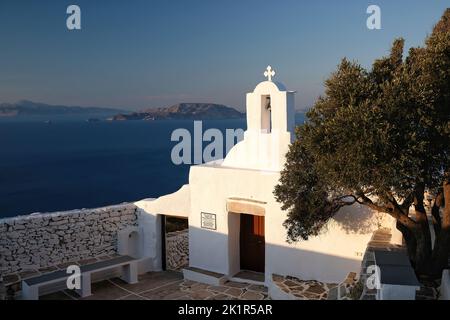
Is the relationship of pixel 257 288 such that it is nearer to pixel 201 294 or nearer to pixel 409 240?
pixel 201 294

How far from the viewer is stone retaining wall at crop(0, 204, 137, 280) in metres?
10.4

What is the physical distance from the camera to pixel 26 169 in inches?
2318

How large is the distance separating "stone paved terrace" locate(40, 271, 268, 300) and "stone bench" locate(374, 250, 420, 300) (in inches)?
169

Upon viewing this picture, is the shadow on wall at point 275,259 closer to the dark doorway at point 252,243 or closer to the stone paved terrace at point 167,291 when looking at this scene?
the dark doorway at point 252,243

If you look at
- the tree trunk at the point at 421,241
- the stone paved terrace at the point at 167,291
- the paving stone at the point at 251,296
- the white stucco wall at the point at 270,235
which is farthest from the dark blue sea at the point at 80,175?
the tree trunk at the point at 421,241

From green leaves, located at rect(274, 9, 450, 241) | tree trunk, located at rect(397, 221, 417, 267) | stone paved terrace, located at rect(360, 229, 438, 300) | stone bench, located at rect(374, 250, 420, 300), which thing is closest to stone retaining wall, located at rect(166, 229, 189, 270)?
stone paved terrace, located at rect(360, 229, 438, 300)

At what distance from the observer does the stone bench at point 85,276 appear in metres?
9.47

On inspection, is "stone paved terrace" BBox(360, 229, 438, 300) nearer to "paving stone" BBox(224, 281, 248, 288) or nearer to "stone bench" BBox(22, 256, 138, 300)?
"paving stone" BBox(224, 281, 248, 288)

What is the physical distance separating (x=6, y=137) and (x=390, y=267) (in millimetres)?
108764

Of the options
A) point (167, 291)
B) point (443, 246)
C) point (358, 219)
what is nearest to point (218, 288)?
point (167, 291)

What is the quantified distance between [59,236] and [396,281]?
29.1 feet

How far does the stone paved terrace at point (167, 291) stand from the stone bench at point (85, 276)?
0.22 meters

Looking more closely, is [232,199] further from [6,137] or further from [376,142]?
[6,137]

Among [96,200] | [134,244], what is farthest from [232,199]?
[96,200]
